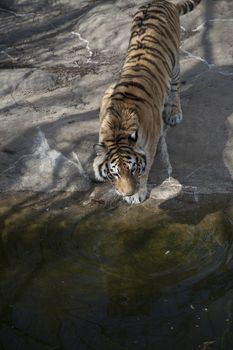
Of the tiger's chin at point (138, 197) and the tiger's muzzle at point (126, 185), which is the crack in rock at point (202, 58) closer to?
the tiger's chin at point (138, 197)

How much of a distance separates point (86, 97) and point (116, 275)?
3034 millimetres

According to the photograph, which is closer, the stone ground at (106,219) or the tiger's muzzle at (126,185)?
the stone ground at (106,219)

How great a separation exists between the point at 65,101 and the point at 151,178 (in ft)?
6.09

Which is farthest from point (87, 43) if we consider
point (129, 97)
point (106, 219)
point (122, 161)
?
point (122, 161)

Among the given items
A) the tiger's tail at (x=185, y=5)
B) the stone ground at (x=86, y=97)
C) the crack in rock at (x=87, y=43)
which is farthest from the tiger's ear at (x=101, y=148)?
the crack in rock at (x=87, y=43)

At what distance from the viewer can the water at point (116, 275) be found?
355 cm

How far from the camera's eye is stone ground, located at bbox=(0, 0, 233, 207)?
524cm

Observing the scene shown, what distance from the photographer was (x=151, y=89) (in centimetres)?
498

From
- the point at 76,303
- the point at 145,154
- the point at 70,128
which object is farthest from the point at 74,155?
the point at 76,303

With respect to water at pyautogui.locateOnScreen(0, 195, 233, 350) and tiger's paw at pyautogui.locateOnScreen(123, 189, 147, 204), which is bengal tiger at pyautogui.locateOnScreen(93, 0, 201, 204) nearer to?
tiger's paw at pyautogui.locateOnScreen(123, 189, 147, 204)

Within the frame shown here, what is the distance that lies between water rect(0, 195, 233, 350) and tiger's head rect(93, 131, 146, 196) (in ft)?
1.44

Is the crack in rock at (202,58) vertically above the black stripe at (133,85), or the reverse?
the black stripe at (133,85)

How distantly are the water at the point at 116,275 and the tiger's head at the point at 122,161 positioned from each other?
440 mm

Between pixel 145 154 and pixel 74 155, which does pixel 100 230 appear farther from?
pixel 74 155
